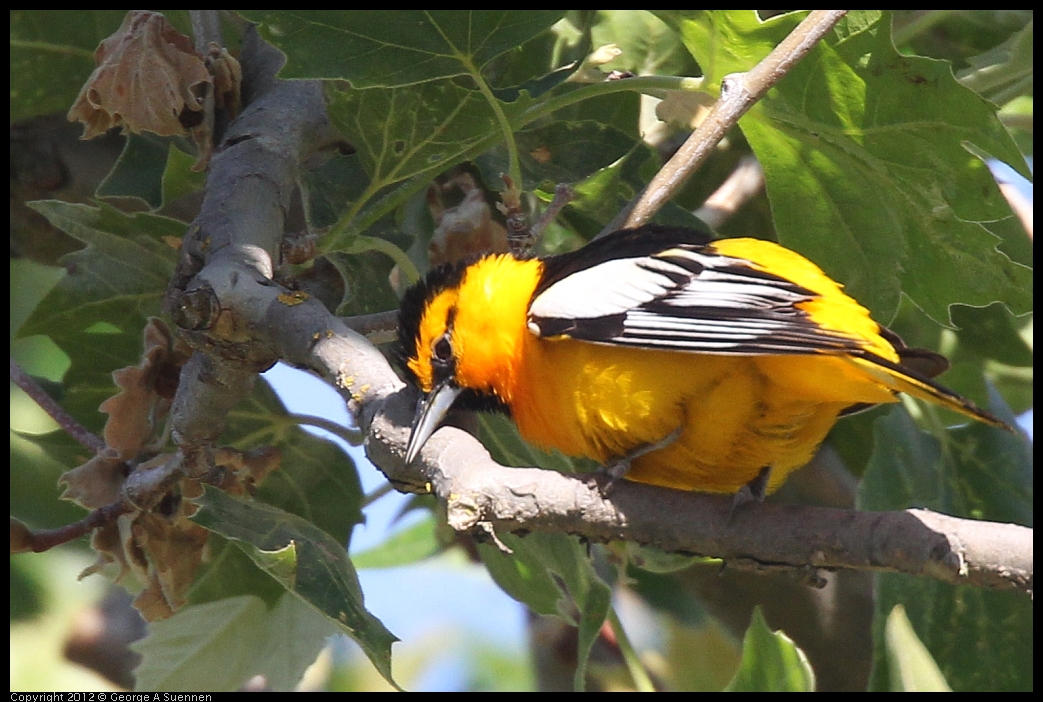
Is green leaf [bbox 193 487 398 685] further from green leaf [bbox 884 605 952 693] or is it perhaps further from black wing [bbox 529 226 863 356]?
green leaf [bbox 884 605 952 693]

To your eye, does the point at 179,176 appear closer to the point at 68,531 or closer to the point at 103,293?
the point at 103,293

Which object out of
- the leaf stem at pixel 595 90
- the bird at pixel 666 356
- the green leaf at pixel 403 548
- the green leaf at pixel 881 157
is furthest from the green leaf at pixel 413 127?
the green leaf at pixel 403 548

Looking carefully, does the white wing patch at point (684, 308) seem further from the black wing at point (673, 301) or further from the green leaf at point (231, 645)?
the green leaf at point (231, 645)

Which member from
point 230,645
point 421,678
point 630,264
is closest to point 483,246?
point 630,264

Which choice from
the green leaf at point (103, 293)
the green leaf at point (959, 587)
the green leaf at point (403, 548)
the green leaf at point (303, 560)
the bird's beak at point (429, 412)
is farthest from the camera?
the green leaf at point (403, 548)

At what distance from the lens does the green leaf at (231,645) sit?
8.16ft

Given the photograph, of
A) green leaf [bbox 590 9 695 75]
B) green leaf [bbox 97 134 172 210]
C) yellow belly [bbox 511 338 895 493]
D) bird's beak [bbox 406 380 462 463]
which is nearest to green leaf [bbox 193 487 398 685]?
bird's beak [bbox 406 380 462 463]

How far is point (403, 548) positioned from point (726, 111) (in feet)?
7.22

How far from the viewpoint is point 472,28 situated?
6.49 ft

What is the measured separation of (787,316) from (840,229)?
68cm

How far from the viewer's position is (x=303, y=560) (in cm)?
175

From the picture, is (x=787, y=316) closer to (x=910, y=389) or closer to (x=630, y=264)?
(x=910, y=389)

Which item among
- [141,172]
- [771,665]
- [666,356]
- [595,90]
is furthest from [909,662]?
[141,172]

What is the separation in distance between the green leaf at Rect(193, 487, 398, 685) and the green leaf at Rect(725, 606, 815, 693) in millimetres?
623
